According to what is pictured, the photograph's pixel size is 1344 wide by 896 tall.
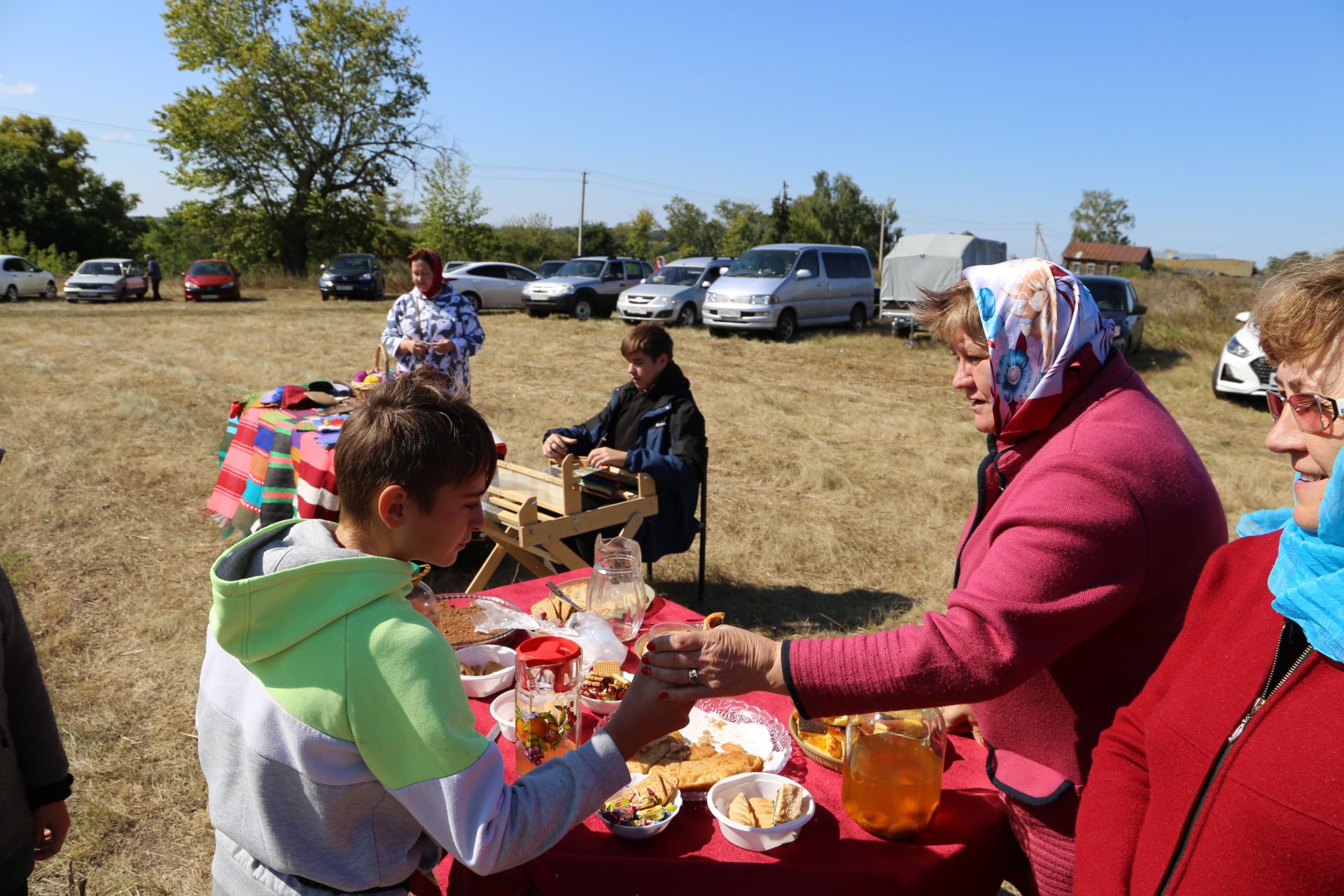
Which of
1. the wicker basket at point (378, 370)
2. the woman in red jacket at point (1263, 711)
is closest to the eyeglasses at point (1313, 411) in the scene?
the woman in red jacket at point (1263, 711)

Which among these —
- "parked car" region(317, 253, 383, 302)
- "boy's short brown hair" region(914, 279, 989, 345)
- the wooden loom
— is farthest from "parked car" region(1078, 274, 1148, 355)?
"parked car" region(317, 253, 383, 302)

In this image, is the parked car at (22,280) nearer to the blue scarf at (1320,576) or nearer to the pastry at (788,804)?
the pastry at (788,804)

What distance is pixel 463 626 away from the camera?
2.29 metres

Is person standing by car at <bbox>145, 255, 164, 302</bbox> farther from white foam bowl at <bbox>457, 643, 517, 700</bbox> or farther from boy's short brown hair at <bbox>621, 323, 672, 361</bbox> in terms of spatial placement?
white foam bowl at <bbox>457, 643, 517, 700</bbox>

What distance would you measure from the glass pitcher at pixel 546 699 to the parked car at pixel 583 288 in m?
19.0

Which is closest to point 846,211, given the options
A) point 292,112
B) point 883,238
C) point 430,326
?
point 883,238

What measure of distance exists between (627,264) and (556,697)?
68.1 feet

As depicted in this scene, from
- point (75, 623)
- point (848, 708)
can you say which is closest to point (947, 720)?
point (848, 708)

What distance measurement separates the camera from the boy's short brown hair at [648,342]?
4.48 m

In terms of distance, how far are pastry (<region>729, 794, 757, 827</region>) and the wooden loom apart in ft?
8.53

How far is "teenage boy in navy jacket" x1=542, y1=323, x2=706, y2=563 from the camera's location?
4.45 meters

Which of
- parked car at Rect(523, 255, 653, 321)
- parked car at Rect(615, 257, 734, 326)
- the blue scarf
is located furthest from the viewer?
A: parked car at Rect(523, 255, 653, 321)

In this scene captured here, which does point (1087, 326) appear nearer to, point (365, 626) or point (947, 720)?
point (947, 720)

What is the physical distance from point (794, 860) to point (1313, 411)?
112 centimetres
